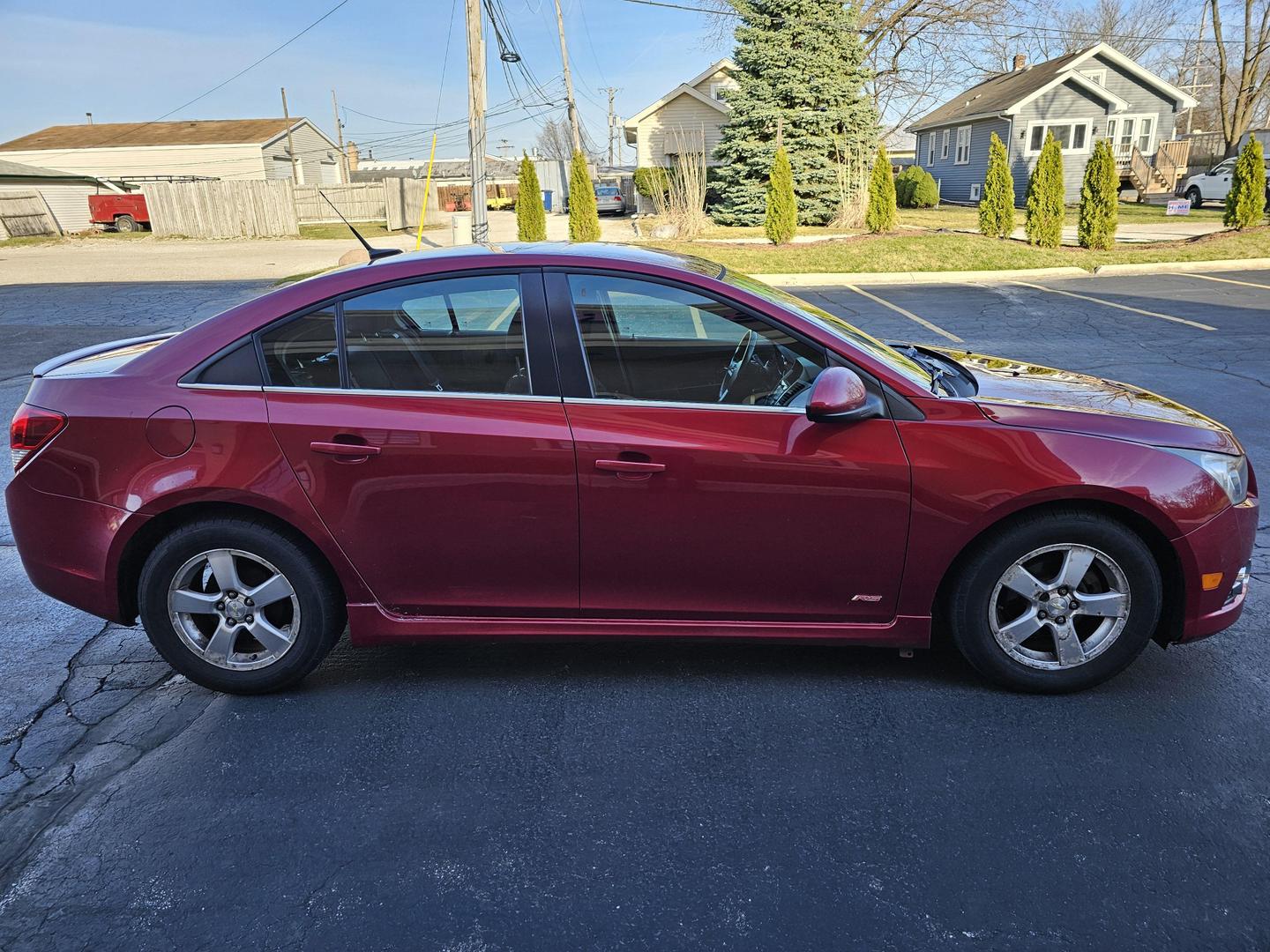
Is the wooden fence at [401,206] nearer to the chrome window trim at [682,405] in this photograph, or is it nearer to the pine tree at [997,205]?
the pine tree at [997,205]

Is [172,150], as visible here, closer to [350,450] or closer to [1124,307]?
[1124,307]

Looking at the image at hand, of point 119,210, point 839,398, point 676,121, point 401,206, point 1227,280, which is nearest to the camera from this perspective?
point 839,398

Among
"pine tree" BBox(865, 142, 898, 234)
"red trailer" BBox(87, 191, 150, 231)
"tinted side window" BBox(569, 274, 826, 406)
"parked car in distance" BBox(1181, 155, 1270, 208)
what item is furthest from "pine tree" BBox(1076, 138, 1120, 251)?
"red trailer" BBox(87, 191, 150, 231)

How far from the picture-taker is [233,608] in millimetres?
3416

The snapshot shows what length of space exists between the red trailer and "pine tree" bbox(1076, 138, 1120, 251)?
31738 mm

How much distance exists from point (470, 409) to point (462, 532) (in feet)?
1.42

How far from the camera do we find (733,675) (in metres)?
3.63

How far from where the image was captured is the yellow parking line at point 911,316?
452 inches

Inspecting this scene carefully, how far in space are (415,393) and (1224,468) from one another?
2854mm

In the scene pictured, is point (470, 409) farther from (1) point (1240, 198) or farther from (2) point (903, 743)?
(1) point (1240, 198)

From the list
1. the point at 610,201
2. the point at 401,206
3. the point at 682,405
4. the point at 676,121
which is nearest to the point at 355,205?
the point at 401,206

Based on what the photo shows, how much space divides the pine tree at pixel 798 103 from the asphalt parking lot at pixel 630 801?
1028 inches

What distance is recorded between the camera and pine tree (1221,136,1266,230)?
1980cm

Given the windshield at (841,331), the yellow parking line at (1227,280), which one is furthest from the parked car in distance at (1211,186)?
the windshield at (841,331)
